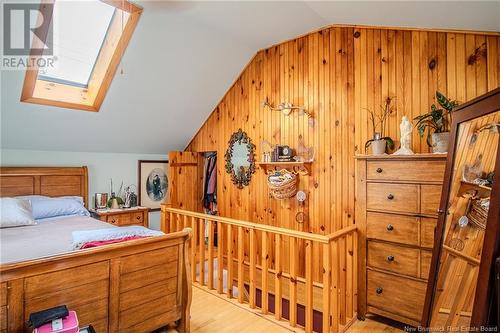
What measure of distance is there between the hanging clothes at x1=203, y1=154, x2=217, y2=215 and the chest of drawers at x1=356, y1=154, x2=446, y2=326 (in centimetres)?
263

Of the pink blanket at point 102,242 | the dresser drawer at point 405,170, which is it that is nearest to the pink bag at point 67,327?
the pink blanket at point 102,242

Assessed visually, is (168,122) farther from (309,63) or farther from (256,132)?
(309,63)

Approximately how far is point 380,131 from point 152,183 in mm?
3676

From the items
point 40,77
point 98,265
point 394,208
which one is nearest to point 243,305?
point 98,265

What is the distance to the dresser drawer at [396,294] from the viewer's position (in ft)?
7.33

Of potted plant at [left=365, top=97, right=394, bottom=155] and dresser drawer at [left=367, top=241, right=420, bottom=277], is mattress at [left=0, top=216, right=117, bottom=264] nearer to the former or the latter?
dresser drawer at [left=367, top=241, right=420, bottom=277]

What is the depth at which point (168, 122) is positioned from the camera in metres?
→ 4.29

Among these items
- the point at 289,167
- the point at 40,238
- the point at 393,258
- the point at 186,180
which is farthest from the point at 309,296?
the point at 186,180

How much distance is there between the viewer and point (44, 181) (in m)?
3.58

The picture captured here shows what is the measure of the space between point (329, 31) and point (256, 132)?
5.03ft

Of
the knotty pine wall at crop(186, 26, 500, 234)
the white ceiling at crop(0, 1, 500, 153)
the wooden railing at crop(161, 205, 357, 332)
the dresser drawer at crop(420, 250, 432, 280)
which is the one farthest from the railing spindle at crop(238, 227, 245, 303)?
the white ceiling at crop(0, 1, 500, 153)

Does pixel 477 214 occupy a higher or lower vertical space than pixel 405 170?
lower

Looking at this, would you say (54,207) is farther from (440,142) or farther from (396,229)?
(440,142)

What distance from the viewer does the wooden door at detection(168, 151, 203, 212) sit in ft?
14.5
